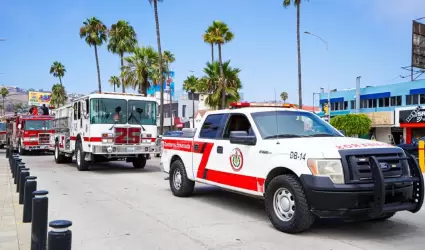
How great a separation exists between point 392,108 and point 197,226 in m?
43.2

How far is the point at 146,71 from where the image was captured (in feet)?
116

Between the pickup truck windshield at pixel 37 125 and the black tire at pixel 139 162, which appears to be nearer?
the black tire at pixel 139 162

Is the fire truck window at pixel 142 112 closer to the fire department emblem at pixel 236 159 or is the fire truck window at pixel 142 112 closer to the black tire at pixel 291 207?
the fire department emblem at pixel 236 159

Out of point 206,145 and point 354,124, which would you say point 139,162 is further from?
point 354,124

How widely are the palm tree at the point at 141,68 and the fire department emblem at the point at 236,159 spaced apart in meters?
29.0

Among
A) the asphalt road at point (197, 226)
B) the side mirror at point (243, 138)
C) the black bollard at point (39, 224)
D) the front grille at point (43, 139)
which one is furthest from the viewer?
the front grille at point (43, 139)

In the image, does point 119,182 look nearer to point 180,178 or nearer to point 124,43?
point 180,178

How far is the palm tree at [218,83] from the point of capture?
36.7 m

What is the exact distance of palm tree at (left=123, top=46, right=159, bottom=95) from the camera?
3545 centimetres

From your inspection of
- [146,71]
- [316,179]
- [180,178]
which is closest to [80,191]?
[180,178]

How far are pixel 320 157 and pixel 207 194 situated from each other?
4.54 meters

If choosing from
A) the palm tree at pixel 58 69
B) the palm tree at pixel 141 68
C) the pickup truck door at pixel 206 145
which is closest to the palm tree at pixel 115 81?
the palm tree at pixel 58 69

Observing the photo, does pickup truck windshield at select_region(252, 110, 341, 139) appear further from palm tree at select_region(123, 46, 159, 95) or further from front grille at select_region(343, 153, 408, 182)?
palm tree at select_region(123, 46, 159, 95)

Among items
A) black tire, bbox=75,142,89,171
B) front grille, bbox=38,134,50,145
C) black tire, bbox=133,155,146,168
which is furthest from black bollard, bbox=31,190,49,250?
front grille, bbox=38,134,50,145
